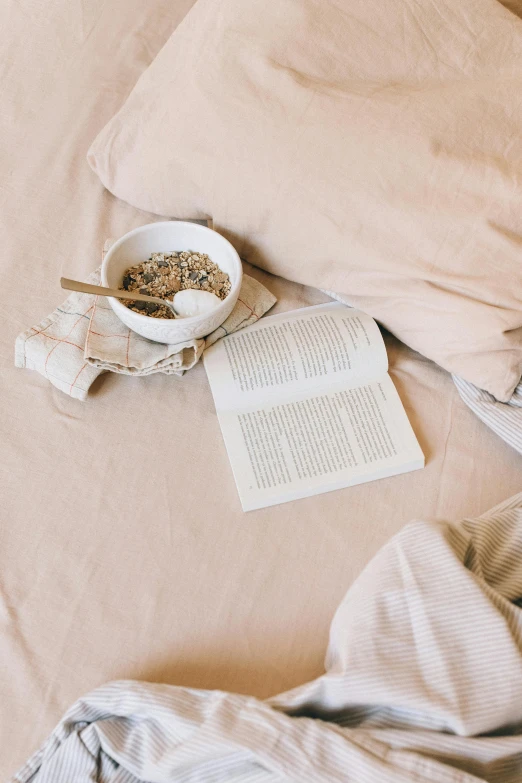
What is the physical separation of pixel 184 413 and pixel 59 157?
0.46 metres

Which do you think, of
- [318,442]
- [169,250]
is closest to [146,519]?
[318,442]

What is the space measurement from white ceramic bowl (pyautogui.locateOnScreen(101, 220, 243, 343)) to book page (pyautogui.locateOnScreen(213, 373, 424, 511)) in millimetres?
111

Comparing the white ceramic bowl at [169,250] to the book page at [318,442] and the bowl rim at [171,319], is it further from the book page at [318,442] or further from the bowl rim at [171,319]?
the book page at [318,442]

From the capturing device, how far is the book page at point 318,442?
78 cm

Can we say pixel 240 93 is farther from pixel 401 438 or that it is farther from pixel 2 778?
pixel 2 778

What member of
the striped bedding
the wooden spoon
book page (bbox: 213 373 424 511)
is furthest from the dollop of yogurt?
the striped bedding

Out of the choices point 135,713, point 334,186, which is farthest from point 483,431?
point 135,713

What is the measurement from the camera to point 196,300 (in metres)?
0.85

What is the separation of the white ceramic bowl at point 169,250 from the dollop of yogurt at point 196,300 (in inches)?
0.8

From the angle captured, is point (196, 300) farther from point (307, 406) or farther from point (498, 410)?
point (498, 410)

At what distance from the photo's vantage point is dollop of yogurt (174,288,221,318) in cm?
85

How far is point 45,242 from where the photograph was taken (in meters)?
0.94

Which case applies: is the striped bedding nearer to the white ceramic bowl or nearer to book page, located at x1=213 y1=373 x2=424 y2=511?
book page, located at x1=213 y1=373 x2=424 y2=511

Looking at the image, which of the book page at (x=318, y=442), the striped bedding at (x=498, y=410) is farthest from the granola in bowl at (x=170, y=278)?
the striped bedding at (x=498, y=410)
